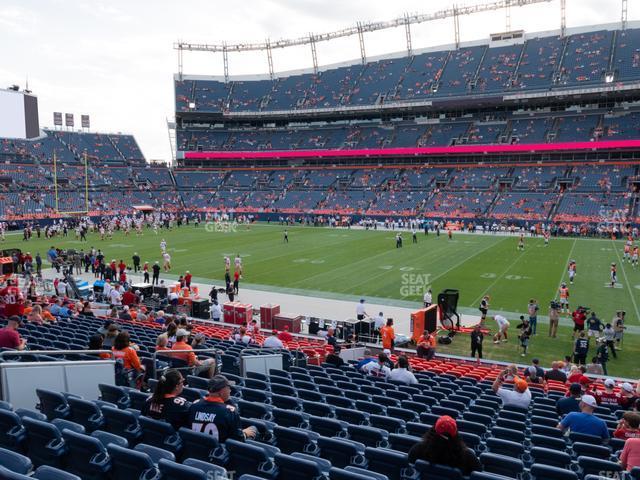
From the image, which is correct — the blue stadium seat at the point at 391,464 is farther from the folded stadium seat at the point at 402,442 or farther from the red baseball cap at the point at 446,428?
the folded stadium seat at the point at 402,442

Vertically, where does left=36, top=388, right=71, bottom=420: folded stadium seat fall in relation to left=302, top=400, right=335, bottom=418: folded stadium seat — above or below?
above

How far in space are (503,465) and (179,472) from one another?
10.2ft

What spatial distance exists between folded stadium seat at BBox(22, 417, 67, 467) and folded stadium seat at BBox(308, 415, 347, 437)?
8.99 ft

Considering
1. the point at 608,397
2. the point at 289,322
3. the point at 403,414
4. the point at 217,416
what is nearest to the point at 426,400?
the point at 403,414

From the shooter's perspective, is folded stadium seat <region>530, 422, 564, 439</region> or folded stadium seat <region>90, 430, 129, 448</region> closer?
folded stadium seat <region>90, 430, 129, 448</region>

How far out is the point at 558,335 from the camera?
1923cm

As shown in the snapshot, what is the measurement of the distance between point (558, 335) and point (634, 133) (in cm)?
5017

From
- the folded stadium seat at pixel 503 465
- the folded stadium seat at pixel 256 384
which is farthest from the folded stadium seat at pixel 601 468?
the folded stadium seat at pixel 256 384

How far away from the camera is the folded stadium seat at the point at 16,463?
12.7 ft

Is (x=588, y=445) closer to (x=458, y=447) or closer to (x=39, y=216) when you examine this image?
(x=458, y=447)

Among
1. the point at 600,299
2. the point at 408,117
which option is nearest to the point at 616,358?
the point at 600,299

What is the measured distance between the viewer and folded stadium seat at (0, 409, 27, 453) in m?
4.86

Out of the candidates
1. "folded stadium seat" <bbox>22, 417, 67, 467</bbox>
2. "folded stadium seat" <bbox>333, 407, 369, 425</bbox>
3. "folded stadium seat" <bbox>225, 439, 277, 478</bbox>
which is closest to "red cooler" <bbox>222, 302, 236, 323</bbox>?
"folded stadium seat" <bbox>333, 407, 369, 425</bbox>

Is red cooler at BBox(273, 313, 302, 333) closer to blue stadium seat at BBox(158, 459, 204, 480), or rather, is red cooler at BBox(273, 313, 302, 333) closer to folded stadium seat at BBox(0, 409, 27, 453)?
folded stadium seat at BBox(0, 409, 27, 453)
